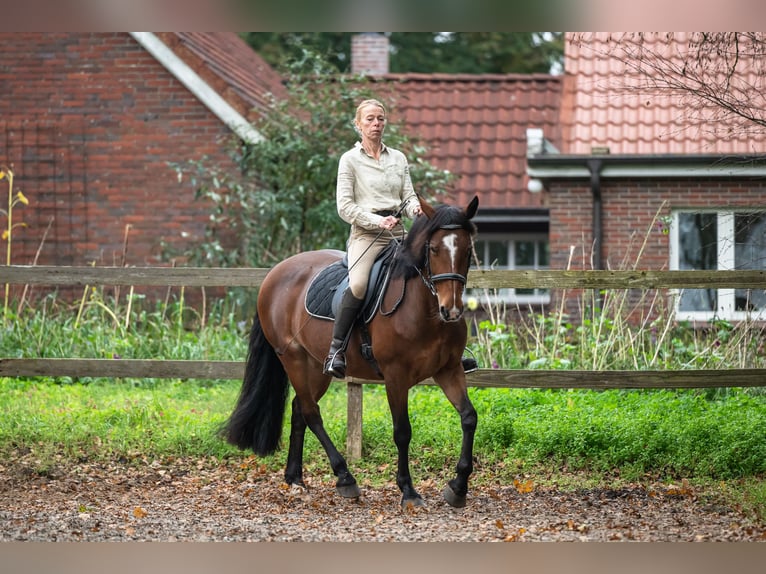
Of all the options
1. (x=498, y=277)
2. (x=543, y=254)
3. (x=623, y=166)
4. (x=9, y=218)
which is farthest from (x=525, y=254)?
(x=498, y=277)

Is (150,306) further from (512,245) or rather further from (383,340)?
(383,340)

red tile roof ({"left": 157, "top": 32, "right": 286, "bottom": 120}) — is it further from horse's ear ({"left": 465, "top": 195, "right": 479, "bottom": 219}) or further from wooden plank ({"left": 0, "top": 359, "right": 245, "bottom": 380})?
horse's ear ({"left": 465, "top": 195, "right": 479, "bottom": 219})

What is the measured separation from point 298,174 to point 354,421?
20.3ft

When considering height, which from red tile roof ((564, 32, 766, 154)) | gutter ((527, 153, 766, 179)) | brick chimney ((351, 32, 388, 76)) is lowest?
gutter ((527, 153, 766, 179))

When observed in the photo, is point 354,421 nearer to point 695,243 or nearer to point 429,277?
point 429,277

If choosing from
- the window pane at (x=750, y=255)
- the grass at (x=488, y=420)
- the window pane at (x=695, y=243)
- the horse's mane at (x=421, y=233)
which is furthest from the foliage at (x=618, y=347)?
the window pane at (x=695, y=243)

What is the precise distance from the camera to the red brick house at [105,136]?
15.6 metres

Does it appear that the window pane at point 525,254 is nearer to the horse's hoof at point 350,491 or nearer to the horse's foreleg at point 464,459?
the horse's hoof at point 350,491

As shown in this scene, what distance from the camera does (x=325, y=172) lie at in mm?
14000

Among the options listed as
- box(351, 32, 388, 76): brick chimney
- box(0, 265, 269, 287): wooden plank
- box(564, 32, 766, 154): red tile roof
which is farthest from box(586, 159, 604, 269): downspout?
box(351, 32, 388, 76): brick chimney

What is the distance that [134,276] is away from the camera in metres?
9.20

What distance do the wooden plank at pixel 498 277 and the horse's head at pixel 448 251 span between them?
224 centimetres

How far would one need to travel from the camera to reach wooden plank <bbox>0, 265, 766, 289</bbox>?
8602mm

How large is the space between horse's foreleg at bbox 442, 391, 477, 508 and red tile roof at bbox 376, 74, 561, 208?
413 inches
